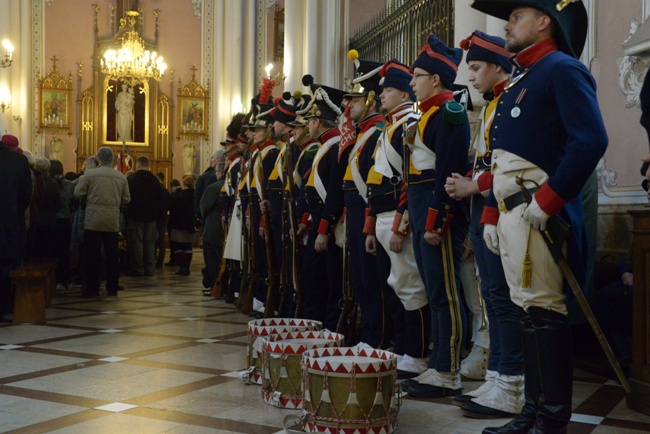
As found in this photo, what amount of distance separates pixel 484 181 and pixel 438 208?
0.32 m

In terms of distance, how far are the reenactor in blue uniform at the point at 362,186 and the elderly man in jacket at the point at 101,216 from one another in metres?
3.99

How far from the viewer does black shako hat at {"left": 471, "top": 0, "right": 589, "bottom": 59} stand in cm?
263

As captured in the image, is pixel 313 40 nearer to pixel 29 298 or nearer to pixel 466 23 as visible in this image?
pixel 466 23

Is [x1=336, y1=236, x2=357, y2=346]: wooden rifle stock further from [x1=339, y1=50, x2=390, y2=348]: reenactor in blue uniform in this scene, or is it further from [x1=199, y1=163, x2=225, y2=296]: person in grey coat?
[x1=199, y1=163, x2=225, y2=296]: person in grey coat

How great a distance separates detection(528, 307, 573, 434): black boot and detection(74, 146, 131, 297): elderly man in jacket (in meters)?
6.12

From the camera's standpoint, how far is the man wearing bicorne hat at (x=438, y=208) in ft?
11.5

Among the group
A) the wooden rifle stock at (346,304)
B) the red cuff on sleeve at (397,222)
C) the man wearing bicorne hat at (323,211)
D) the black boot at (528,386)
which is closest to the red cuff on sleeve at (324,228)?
the man wearing bicorne hat at (323,211)

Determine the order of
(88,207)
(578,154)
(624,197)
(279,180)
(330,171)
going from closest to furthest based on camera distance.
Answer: (578,154) → (624,197) → (330,171) → (279,180) → (88,207)

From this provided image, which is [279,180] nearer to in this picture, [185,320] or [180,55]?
[185,320]

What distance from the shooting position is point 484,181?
322cm

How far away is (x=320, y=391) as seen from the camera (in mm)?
2914

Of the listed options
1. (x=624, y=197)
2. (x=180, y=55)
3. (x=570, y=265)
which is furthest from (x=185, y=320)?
(x=180, y=55)

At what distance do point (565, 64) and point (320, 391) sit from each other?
4.71ft

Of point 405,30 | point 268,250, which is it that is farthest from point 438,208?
point 405,30
